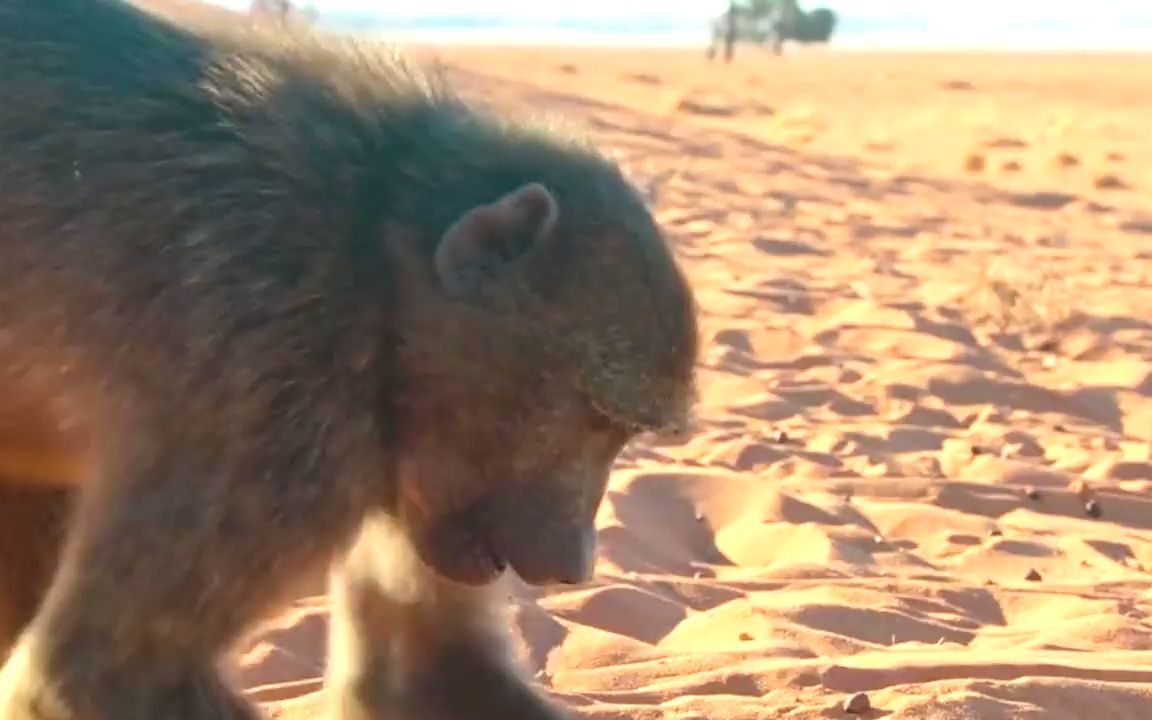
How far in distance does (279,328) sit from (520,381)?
15.6 inches

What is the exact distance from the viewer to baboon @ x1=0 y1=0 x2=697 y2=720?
2.71m

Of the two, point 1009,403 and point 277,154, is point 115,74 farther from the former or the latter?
point 1009,403

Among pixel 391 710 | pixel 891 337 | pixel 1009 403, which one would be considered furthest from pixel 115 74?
pixel 891 337

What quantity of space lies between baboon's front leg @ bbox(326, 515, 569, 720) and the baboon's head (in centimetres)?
45

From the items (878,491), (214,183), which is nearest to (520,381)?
(214,183)

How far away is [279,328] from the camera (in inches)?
113

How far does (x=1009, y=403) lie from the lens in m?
7.75

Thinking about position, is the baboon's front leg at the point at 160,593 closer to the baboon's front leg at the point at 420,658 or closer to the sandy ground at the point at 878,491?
the baboon's front leg at the point at 420,658

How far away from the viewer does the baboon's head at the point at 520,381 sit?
296 cm

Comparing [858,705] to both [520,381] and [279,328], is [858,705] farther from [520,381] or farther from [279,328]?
[279,328]

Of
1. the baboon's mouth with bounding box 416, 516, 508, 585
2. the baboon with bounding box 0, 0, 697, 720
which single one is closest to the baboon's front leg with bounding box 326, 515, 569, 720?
the baboon with bounding box 0, 0, 697, 720

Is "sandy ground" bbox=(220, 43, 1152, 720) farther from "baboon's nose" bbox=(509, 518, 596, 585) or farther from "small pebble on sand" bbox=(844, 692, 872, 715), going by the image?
"baboon's nose" bbox=(509, 518, 596, 585)

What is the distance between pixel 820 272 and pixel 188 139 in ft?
27.2

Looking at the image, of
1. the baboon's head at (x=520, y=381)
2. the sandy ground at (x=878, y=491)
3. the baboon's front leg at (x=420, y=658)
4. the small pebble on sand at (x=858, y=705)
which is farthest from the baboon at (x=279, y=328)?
the small pebble on sand at (x=858, y=705)
